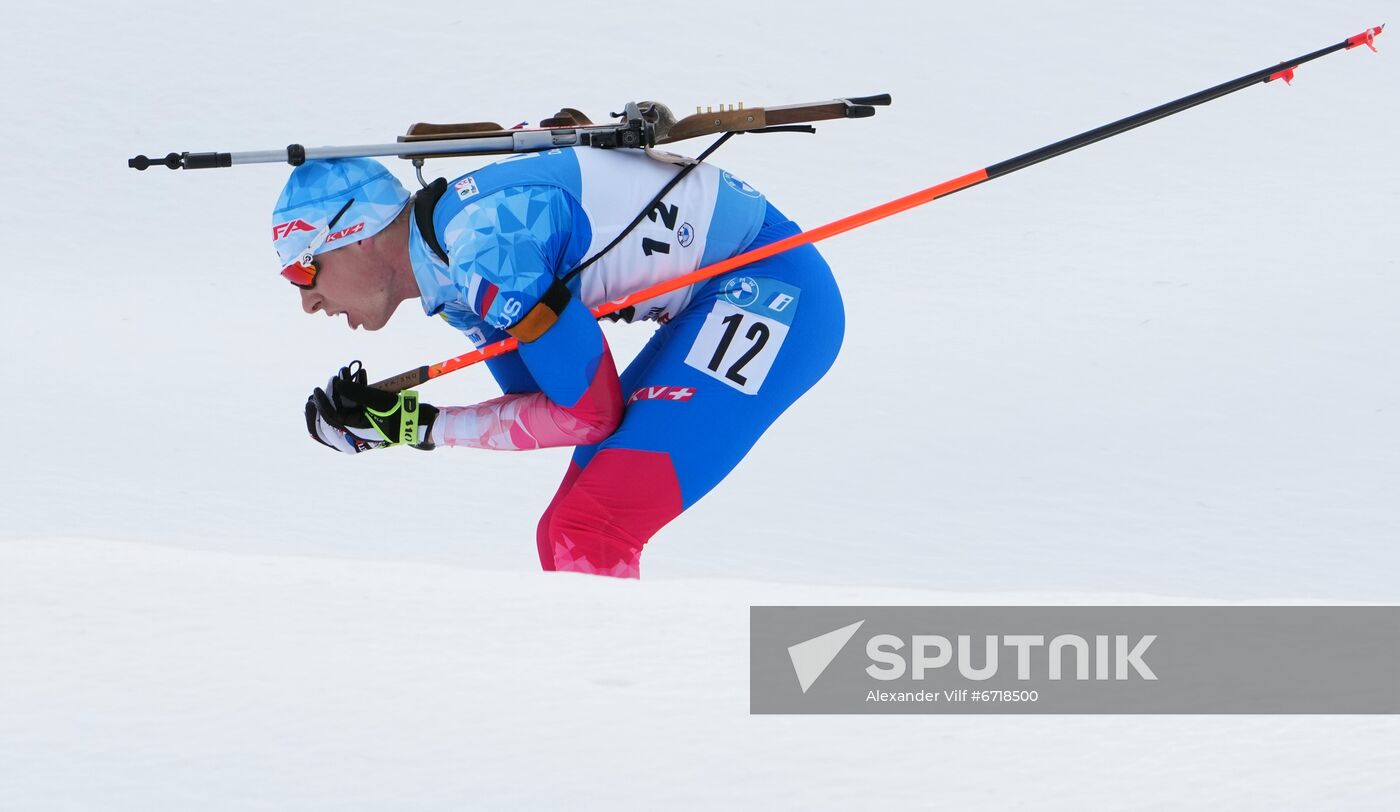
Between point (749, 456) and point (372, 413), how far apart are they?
82.1 inches

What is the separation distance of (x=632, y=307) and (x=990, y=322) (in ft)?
9.94

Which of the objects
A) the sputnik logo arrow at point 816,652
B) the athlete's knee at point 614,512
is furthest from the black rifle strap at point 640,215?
the sputnik logo arrow at point 816,652

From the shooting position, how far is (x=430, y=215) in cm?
249

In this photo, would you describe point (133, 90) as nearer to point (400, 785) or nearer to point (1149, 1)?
point (1149, 1)

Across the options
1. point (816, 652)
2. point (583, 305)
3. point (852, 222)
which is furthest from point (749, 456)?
point (816, 652)

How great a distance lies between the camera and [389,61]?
23.4 feet

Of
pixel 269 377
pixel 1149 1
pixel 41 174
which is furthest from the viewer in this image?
pixel 1149 1

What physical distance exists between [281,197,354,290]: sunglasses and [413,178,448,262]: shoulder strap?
119 mm

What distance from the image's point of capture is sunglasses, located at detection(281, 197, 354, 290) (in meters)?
2.54

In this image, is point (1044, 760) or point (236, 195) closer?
point (1044, 760)

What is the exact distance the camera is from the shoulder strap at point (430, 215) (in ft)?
8.18

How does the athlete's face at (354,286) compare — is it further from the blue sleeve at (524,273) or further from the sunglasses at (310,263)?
the blue sleeve at (524,273)

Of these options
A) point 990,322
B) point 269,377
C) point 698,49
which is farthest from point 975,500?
point 698,49

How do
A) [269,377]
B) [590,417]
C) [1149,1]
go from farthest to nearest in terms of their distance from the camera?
[1149,1] < [269,377] < [590,417]
